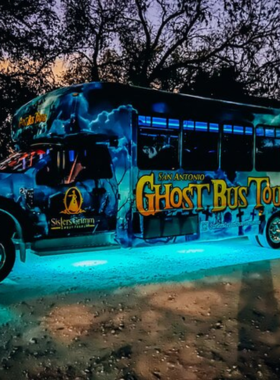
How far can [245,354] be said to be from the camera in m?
4.01

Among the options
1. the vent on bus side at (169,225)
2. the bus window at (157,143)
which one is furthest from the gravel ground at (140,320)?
the bus window at (157,143)

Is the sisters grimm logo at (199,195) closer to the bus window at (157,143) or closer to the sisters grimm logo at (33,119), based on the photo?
the bus window at (157,143)

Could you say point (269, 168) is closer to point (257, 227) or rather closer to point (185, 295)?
point (257, 227)

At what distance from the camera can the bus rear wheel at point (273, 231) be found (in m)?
9.93

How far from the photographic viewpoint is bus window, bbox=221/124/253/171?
29.2ft

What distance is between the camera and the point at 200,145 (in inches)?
335

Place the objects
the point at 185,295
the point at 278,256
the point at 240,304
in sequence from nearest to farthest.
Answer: the point at 240,304 < the point at 185,295 < the point at 278,256

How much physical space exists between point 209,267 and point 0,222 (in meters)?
3.80

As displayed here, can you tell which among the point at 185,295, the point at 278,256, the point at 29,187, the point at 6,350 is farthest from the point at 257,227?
the point at 6,350

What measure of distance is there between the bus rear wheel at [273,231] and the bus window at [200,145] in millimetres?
2313

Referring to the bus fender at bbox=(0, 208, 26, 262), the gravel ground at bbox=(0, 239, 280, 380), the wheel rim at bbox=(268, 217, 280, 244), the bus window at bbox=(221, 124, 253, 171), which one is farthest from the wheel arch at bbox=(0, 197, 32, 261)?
the wheel rim at bbox=(268, 217, 280, 244)

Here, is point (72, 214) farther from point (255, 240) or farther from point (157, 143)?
point (255, 240)

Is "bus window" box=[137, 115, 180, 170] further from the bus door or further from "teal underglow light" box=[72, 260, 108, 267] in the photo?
"teal underglow light" box=[72, 260, 108, 267]

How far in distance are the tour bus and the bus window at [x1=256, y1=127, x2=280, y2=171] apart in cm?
3
